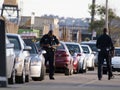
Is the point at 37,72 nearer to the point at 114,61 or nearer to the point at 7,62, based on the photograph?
the point at 7,62

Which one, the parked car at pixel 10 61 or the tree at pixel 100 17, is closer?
the parked car at pixel 10 61

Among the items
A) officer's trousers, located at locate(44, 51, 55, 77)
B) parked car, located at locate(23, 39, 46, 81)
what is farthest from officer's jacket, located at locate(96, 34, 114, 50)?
parked car, located at locate(23, 39, 46, 81)

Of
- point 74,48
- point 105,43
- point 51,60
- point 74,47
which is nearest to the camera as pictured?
point 51,60

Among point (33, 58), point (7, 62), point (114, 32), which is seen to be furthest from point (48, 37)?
point (114, 32)

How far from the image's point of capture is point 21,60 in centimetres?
1886

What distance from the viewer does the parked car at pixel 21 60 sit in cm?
1852

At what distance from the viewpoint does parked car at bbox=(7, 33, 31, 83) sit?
18516mm

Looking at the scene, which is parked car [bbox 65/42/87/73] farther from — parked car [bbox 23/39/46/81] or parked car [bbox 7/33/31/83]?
parked car [bbox 7/33/31/83]

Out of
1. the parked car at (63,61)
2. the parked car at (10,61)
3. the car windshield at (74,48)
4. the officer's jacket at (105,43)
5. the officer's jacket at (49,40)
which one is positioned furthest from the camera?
the car windshield at (74,48)

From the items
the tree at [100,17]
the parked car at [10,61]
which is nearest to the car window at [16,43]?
the parked car at [10,61]

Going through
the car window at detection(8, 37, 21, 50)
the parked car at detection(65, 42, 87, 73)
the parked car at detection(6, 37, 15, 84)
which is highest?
the car window at detection(8, 37, 21, 50)

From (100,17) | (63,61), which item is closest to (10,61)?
(63,61)

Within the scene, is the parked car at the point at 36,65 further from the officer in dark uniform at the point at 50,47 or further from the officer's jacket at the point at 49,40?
the officer's jacket at the point at 49,40

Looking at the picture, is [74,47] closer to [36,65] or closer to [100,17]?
[36,65]
